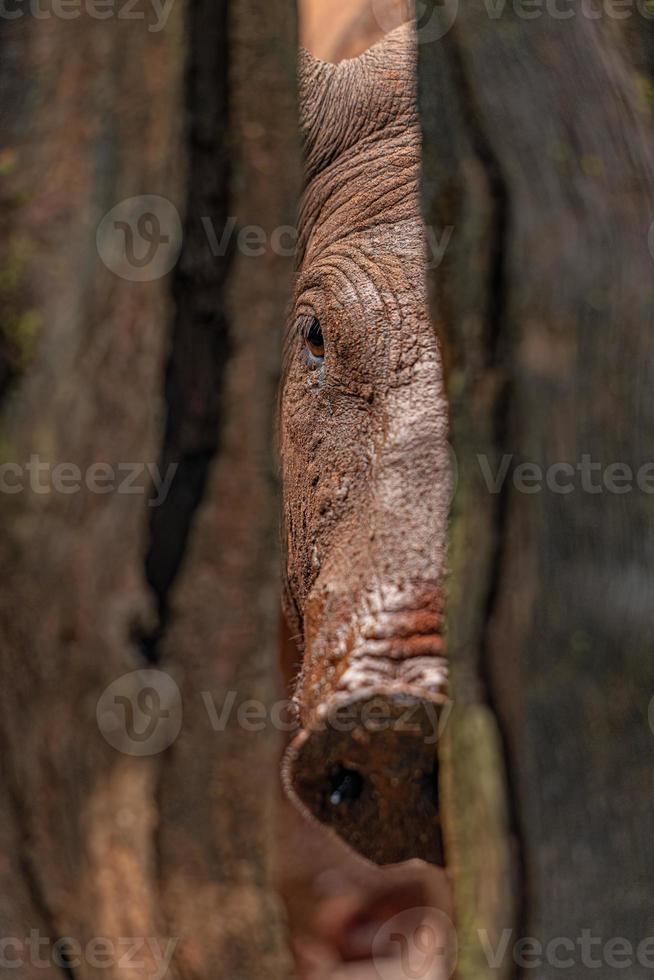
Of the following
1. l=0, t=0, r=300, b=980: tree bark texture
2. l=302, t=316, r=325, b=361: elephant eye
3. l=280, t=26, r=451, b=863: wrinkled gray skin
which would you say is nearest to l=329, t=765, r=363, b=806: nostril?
l=280, t=26, r=451, b=863: wrinkled gray skin

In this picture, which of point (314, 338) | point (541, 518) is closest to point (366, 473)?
point (314, 338)

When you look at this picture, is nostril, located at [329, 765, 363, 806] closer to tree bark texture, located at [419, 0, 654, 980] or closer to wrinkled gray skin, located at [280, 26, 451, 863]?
wrinkled gray skin, located at [280, 26, 451, 863]

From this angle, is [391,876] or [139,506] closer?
[139,506]

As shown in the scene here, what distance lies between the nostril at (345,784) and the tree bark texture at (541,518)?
84 centimetres

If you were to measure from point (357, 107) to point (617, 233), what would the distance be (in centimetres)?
200

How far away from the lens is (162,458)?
2.21 ft

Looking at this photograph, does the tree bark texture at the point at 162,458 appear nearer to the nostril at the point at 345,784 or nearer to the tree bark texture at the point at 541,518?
the tree bark texture at the point at 541,518

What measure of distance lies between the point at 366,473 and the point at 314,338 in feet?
1.62

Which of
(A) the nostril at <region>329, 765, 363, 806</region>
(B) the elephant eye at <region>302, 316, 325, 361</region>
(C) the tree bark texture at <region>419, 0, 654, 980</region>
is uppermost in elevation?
(B) the elephant eye at <region>302, 316, 325, 361</region>

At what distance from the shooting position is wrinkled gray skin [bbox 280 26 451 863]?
146 cm

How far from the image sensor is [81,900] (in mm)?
712

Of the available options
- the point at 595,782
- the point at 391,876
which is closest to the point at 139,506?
the point at 595,782

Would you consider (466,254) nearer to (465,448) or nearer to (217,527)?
(465,448)

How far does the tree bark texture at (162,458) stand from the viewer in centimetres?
67
